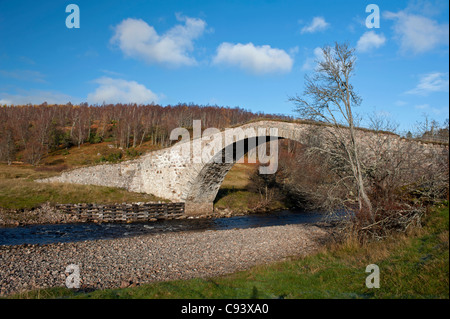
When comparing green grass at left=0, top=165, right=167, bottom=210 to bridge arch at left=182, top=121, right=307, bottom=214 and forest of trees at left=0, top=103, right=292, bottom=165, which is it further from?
forest of trees at left=0, top=103, right=292, bottom=165

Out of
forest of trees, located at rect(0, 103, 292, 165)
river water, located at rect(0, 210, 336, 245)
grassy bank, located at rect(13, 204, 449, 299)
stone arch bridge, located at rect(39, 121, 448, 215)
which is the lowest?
river water, located at rect(0, 210, 336, 245)

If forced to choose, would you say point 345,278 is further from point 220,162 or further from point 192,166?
point 192,166

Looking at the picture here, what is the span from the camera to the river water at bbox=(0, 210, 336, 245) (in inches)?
522

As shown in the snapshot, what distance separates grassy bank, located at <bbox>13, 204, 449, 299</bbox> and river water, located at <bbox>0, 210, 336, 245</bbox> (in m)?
8.22

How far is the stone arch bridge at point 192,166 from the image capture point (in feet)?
62.4

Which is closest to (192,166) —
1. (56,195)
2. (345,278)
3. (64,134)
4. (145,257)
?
(56,195)

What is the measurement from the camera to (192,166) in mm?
20688

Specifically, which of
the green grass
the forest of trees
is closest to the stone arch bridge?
the green grass

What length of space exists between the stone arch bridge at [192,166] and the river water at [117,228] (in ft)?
8.84

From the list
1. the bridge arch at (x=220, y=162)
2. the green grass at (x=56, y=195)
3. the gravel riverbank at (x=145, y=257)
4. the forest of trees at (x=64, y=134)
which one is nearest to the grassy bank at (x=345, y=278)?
the gravel riverbank at (x=145, y=257)
